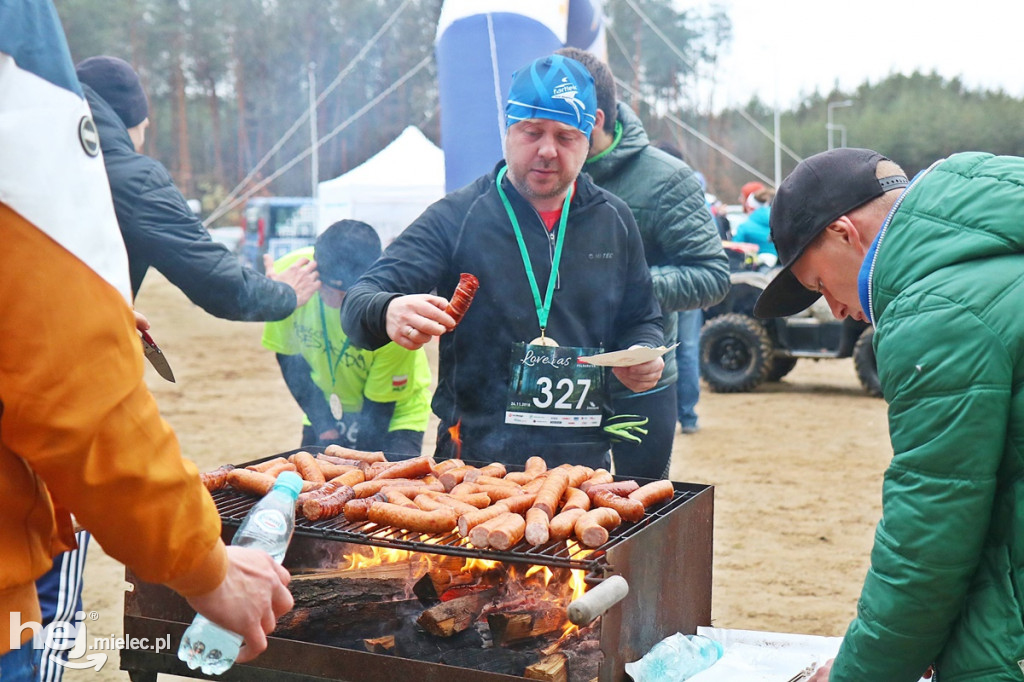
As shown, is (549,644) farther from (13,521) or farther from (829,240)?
(13,521)

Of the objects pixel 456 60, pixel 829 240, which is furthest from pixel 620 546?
pixel 456 60

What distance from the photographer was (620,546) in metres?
2.52

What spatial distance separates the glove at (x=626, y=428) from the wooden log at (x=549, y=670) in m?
1.19

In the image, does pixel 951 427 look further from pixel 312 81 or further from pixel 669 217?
pixel 312 81

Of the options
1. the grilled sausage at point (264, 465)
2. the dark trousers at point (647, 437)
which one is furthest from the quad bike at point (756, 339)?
the grilled sausage at point (264, 465)

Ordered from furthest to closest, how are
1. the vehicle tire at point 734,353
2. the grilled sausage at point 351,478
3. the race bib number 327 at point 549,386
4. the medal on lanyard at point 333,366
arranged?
the vehicle tire at point 734,353 < the medal on lanyard at point 333,366 < the race bib number 327 at point 549,386 < the grilled sausage at point 351,478

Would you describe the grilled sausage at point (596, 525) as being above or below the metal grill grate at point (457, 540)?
above

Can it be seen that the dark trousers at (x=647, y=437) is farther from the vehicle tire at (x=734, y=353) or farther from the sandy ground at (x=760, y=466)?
the vehicle tire at (x=734, y=353)

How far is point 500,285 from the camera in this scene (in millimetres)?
3463

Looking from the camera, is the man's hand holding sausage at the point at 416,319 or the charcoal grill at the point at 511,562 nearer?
the charcoal grill at the point at 511,562

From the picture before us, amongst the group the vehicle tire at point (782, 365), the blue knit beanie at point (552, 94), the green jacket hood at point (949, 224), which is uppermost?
the blue knit beanie at point (552, 94)

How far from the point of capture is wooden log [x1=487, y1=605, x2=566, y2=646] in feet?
9.17

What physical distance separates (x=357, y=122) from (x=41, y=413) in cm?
2561

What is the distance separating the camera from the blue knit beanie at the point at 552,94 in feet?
11.0
